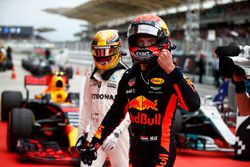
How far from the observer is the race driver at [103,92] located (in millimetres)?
4402

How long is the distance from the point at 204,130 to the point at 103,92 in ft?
16.0

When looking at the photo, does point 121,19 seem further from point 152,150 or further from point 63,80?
point 152,150

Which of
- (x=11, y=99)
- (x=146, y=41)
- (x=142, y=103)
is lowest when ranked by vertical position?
(x=11, y=99)

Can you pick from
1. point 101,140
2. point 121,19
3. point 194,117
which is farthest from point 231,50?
point 121,19

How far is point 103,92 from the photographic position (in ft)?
14.8

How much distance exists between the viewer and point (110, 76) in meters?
4.57

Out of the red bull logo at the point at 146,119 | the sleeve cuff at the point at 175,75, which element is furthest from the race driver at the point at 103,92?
the sleeve cuff at the point at 175,75

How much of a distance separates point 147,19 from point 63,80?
5944 mm

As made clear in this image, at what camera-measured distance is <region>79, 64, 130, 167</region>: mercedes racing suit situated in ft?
14.4

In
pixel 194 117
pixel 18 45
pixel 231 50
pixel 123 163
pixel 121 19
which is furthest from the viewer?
pixel 18 45

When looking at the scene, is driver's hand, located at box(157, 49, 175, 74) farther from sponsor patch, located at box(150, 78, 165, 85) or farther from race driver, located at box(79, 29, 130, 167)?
race driver, located at box(79, 29, 130, 167)

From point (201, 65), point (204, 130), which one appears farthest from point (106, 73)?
point (201, 65)

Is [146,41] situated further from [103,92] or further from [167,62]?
[103,92]

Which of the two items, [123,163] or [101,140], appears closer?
[101,140]
